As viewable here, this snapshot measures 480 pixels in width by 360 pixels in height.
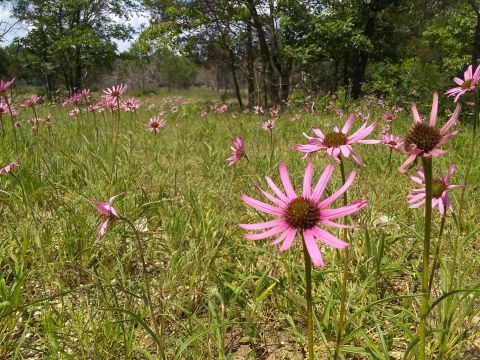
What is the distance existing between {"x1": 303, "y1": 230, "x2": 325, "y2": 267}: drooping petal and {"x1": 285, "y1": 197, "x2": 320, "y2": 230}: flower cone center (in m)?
0.03

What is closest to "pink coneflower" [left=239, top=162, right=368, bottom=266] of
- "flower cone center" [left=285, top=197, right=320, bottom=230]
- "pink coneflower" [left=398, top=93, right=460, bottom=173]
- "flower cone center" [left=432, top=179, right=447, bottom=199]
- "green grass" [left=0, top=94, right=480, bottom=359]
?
"flower cone center" [left=285, top=197, right=320, bottom=230]

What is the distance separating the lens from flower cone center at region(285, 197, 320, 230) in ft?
3.08

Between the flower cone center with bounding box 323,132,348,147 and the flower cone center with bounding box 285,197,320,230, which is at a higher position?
the flower cone center with bounding box 323,132,348,147

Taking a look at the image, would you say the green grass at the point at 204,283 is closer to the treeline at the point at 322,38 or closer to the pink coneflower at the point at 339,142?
the pink coneflower at the point at 339,142

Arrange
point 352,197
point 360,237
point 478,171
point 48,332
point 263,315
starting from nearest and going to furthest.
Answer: point 48,332 → point 263,315 → point 360,237 → point 352,197 → point 478,171

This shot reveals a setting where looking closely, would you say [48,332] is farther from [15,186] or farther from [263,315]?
[15,186]

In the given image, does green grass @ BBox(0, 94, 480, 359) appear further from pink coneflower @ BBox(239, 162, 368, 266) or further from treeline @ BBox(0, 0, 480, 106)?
treeline @ BBox(0, 0, 480, 106)

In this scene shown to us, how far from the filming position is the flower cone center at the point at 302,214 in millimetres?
938

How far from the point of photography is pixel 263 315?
5.37 feet

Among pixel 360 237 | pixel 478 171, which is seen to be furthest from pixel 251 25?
pixel 360 237

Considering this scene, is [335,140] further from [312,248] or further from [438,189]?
[312,248]

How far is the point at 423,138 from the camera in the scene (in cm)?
84

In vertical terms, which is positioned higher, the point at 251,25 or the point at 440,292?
the point at 251,25

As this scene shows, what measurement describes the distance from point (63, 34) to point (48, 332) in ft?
78.3
